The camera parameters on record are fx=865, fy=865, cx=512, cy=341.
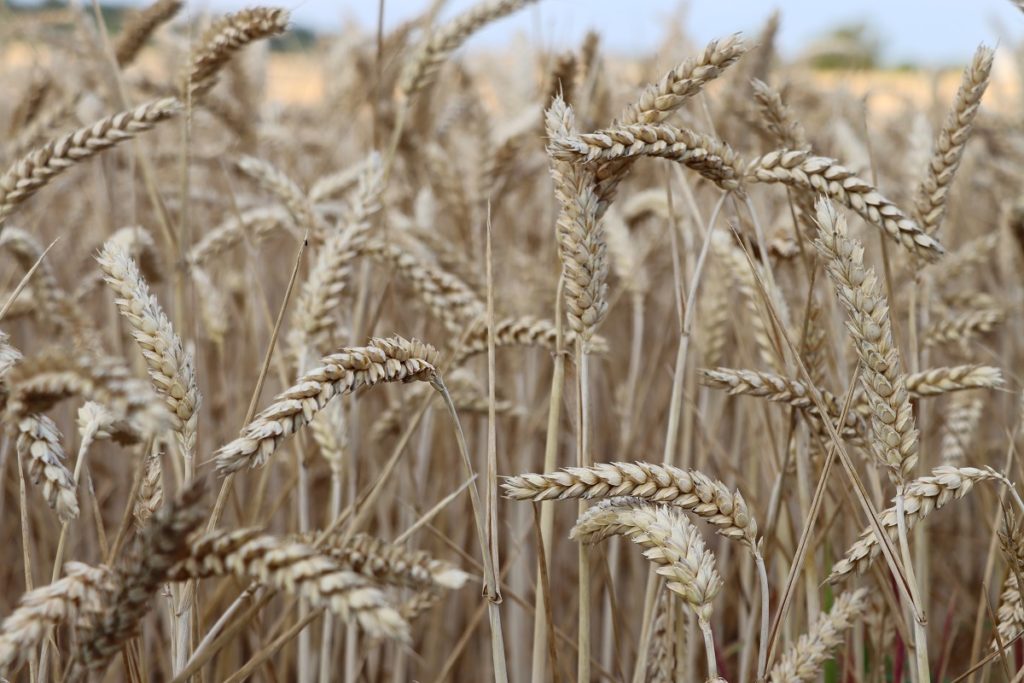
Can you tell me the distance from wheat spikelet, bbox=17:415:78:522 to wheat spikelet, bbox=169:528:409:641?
0.37 ft

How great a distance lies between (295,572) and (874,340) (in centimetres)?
55

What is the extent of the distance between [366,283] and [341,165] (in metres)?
2.52

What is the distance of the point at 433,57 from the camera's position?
144 cm

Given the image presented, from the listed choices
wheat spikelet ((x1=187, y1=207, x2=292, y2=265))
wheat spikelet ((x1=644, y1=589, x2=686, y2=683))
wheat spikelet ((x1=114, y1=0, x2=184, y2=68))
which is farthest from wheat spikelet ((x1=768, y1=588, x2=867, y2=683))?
wheat spikelet ((x1=114, y1=0, x2=184, y2=68))

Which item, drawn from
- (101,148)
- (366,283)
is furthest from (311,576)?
(366,283)

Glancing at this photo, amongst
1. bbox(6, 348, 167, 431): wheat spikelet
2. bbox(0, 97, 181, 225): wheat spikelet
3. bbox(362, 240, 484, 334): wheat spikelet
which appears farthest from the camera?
bbox(362, 240, 484, 334): wheat spikelet

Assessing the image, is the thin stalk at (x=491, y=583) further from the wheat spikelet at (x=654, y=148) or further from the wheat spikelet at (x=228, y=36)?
the wheat spikelet at (x=228, y=36)

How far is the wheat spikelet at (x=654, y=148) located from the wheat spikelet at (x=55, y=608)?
0.50 metres

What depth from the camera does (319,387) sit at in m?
0.66

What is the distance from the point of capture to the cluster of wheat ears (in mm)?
726

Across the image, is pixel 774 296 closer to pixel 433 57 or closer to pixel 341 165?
pixel 433 57

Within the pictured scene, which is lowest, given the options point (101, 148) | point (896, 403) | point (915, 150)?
point (896, 403)

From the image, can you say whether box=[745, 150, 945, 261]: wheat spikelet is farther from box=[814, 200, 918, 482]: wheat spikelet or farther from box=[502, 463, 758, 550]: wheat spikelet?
box=[502, 463, 758, 550]: wheat spikelet

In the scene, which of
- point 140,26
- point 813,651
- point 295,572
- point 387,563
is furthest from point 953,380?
point 140,26
